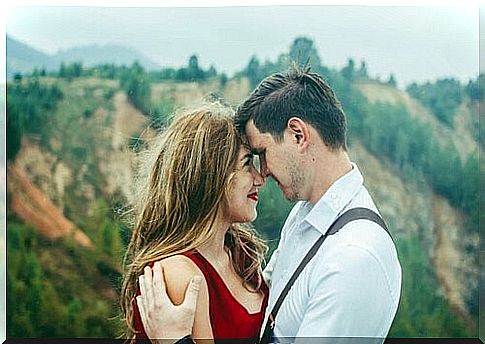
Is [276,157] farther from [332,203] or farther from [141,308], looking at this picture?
[141,308]

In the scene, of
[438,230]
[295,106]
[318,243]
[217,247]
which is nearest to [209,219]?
[217,247]

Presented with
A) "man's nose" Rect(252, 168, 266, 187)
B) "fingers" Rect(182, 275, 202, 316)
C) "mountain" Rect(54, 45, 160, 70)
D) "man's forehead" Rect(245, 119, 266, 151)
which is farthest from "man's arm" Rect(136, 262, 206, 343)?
"mountain" Rect(54, 45, 160, 70)

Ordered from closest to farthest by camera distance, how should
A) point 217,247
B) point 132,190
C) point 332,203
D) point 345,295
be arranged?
1. point 345,295
2. point 332,203
3. point 217,247
4. point 132,190

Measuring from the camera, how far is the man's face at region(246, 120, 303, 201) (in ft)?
14.1

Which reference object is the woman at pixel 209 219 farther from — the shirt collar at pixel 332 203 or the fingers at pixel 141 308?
the shirt collar at pixel 332 203

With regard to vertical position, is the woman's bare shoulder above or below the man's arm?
above

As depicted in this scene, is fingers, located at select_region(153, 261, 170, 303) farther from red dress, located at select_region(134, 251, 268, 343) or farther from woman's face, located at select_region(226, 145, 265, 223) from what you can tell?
woman's face, located at select_region(226, 145, 265, 223)

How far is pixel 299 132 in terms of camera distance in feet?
14.0

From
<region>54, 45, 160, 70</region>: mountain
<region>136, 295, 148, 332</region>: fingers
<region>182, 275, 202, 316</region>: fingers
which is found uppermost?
<region>54, 45, 160, 70</region>: mountain

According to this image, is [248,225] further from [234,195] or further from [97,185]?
[97,185]

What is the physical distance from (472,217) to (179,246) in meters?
1.35

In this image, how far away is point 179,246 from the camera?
4.31 m

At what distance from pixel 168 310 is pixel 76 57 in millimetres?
1250

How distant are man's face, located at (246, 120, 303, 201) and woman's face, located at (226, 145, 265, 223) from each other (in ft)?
0.12
